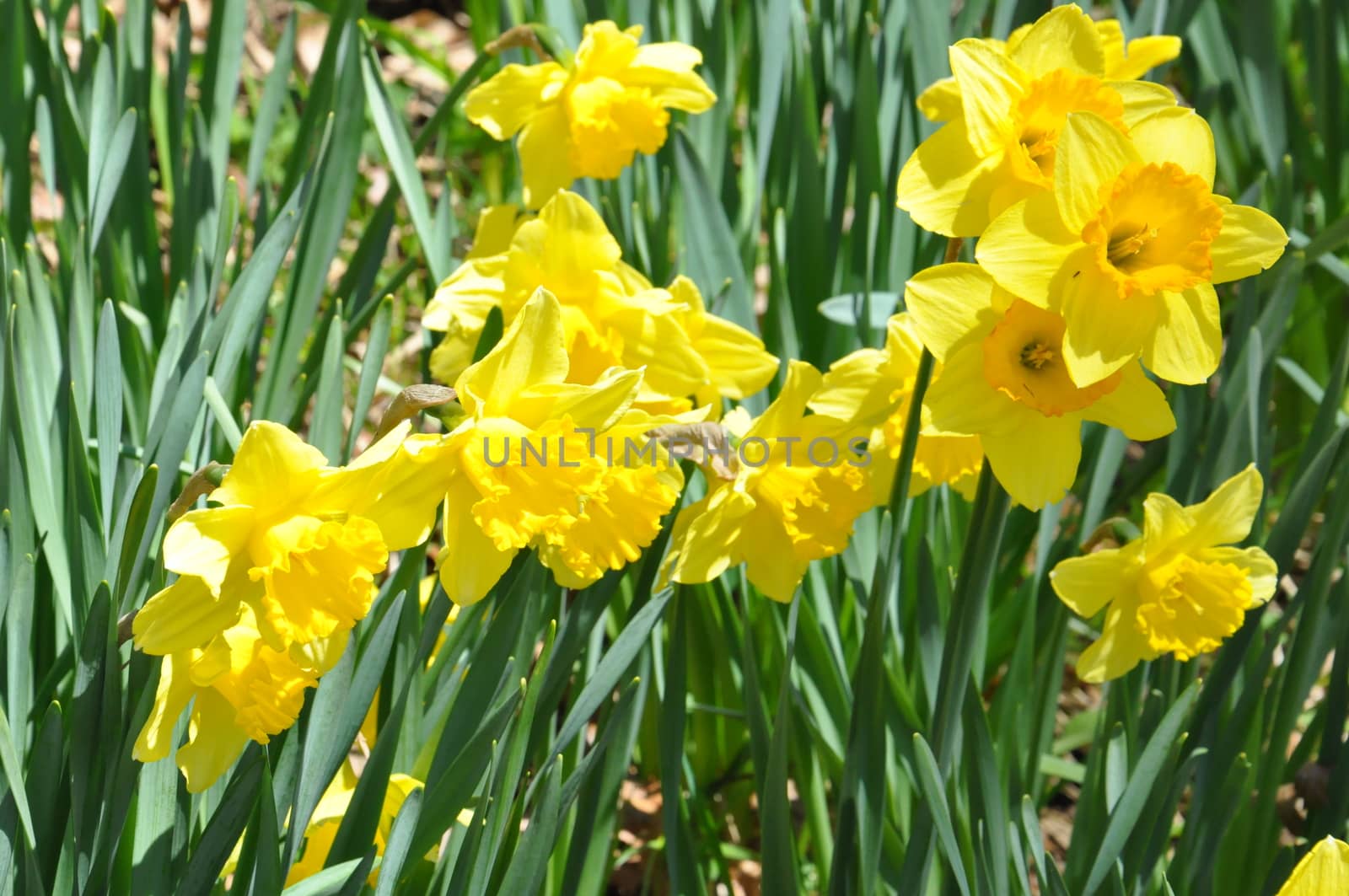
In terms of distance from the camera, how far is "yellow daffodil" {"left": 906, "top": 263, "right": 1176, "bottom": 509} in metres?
1.06

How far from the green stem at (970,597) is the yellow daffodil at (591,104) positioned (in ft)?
2.65

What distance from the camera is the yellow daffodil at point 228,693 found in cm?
107

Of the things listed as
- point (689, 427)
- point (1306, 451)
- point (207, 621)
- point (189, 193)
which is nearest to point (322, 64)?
point (189, 193)

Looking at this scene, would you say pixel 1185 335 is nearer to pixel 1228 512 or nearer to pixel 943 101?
pixel 943 101

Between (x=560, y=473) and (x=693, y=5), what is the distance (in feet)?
4.51

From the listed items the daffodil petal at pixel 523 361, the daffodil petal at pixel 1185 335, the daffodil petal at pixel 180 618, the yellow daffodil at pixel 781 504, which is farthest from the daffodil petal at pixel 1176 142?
the daffodil petal at pixel 180 618

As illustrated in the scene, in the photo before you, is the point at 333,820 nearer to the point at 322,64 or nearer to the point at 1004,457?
the point at 1004,457

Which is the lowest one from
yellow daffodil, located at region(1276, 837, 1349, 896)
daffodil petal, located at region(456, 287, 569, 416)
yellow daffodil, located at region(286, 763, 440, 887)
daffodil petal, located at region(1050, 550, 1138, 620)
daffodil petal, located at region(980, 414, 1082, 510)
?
yellow daffodil, located at region(286, 763, 440, 887)

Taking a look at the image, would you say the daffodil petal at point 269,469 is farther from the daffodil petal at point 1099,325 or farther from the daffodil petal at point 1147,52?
the daffodil petal at point 1147,52

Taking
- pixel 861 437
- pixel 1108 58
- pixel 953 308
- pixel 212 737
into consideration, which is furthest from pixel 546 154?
pixel 212 737

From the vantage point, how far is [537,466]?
112cm

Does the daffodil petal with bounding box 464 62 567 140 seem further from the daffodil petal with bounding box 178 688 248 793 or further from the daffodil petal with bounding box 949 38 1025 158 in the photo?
the daffodil petal with bounding box 178 688 248 793

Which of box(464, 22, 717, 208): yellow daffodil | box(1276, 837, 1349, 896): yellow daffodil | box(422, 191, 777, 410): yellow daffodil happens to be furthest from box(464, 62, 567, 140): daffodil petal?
box(1276, 837, 1349, 896): yellow daffodil

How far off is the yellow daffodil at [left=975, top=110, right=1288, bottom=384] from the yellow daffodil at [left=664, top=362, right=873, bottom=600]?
0.37 meters
